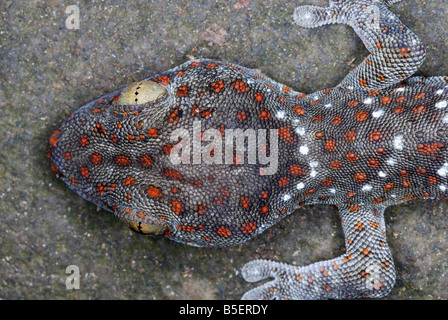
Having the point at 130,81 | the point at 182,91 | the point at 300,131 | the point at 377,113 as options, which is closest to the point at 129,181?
the point at 182,91

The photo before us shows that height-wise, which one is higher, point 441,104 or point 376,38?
point 376,38

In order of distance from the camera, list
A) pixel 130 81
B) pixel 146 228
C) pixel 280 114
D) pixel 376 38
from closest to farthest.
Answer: pixel 146 228 → pixel 280 114 → pixel 376 38 → pixel 130 81

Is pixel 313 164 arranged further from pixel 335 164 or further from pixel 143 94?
pixel 143 94

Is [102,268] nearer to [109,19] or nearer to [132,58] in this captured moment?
[132,58]

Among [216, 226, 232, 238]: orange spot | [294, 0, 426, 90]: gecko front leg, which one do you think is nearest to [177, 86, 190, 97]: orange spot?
[216, 226, 232, 238]: orange spot

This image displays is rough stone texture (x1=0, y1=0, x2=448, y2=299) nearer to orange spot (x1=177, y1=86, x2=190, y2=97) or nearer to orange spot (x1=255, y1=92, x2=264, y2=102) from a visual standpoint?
orange spot (x1=255, y1=92, x2=264, y2=102)
